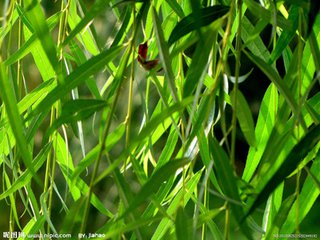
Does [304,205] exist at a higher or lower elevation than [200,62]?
Result: lower

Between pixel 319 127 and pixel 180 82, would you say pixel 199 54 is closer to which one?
pixel 319 127

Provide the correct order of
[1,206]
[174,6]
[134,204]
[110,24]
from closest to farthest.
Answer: [134,204], [174,6], [110,24], [1,206]

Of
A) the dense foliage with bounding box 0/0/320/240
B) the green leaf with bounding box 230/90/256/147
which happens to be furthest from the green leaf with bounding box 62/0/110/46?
the green leaf with bounding box 230/90/256/147

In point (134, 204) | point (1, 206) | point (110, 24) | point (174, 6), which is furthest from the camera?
point (1, 206)

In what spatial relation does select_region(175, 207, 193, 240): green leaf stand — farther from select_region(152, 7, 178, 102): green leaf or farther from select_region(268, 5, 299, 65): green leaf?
select_region(268, 5, 299, 65): green leaf

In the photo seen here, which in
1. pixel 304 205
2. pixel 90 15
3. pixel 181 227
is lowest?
pixel 304 205

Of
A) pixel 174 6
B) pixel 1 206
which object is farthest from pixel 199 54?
pixel 1 206

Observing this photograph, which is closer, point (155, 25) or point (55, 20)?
point (155, 25)

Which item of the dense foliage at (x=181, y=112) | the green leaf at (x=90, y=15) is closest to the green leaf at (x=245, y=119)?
the dense foliage at (x=181, y=112)

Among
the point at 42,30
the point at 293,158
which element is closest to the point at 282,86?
the point at 293,158

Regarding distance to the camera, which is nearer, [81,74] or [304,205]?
[81,74]

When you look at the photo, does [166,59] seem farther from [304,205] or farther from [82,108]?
[304,205]
